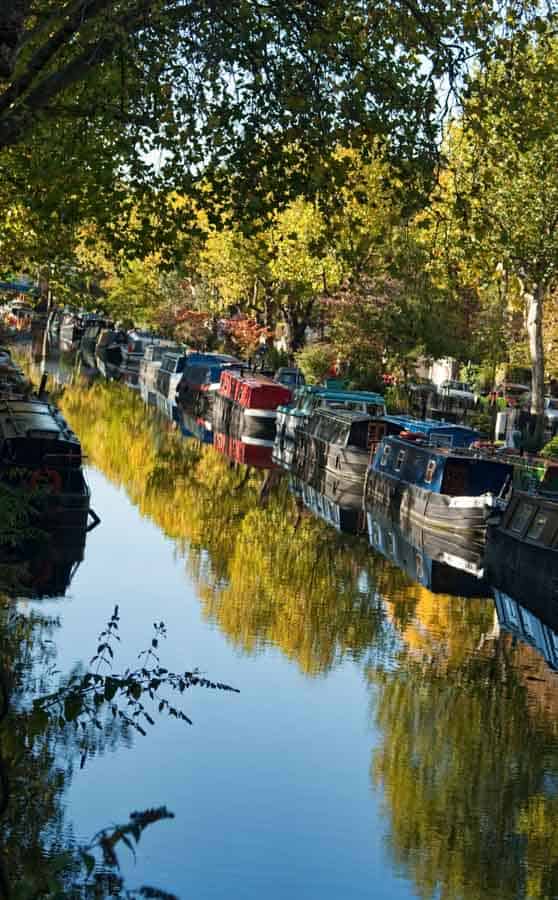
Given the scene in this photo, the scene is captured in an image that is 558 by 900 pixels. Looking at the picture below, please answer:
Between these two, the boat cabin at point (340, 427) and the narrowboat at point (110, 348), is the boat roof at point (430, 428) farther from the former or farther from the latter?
the narrowboat at point (110, 348)

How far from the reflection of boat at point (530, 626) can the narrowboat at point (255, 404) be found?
30821 millimetres

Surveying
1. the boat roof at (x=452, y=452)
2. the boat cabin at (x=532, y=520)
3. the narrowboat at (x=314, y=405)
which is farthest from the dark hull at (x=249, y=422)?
the boat cabin at (x=532, y=520)

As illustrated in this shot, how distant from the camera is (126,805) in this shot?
47.9ft

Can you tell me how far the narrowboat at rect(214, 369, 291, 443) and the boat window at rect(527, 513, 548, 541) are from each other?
30.3m

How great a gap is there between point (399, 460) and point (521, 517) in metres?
9.56

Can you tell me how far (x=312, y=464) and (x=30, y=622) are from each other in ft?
91.6

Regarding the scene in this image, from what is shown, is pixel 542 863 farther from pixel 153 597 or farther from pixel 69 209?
pixel 153 597

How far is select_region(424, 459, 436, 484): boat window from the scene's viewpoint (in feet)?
120

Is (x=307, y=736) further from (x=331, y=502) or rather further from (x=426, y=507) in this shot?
(x=331, y=502)

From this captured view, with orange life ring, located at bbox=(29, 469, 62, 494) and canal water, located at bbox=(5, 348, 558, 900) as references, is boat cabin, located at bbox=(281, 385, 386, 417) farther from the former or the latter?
orange life ring, located at bbox=(29, 469, 62, 494)

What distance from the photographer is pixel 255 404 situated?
59594 millimetres

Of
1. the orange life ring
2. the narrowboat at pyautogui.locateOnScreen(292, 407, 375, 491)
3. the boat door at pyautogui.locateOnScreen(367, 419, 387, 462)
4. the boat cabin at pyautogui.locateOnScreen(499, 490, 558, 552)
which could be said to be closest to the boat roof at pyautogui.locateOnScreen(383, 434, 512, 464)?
the boat door at pyautogui.locateOnScreen(367, 419, 387, 462)

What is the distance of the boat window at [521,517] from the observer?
98.2ft

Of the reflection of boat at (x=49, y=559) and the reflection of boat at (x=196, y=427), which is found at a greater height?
the reflection of boat at (x=49, y=559)
